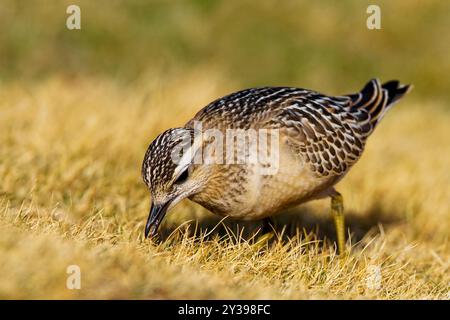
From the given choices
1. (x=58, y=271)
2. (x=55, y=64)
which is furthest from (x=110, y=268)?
(x=55, y=64)

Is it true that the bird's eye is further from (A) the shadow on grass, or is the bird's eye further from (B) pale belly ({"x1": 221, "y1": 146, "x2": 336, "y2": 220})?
(A) the shadow on grass

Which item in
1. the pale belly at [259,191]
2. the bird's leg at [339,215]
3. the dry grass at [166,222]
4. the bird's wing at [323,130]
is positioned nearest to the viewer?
the dry grass at [166,222]

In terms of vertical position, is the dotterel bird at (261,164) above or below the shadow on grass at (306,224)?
above

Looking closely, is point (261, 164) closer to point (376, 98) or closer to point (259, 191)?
point (259, 191)

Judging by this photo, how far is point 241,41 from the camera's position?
732 inches

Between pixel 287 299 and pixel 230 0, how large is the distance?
13.9m

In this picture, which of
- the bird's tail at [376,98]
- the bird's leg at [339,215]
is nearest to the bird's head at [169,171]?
the bird's leg at [339,215]

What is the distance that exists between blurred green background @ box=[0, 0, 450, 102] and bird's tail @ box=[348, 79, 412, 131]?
5.98m

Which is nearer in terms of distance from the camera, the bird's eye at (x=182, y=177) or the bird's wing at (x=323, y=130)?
the bird's eye at (x=182, y=177)

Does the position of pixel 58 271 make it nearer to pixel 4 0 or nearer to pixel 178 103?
pixel 178 103

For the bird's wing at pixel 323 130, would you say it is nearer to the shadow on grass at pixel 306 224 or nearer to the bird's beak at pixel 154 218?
the shadow on grass at pixel 306 224

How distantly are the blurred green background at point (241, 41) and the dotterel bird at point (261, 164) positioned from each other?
705 centimetres

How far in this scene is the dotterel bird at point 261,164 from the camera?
277 inches

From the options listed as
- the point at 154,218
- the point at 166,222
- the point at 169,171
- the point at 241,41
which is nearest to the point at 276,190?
the point at 169,171
